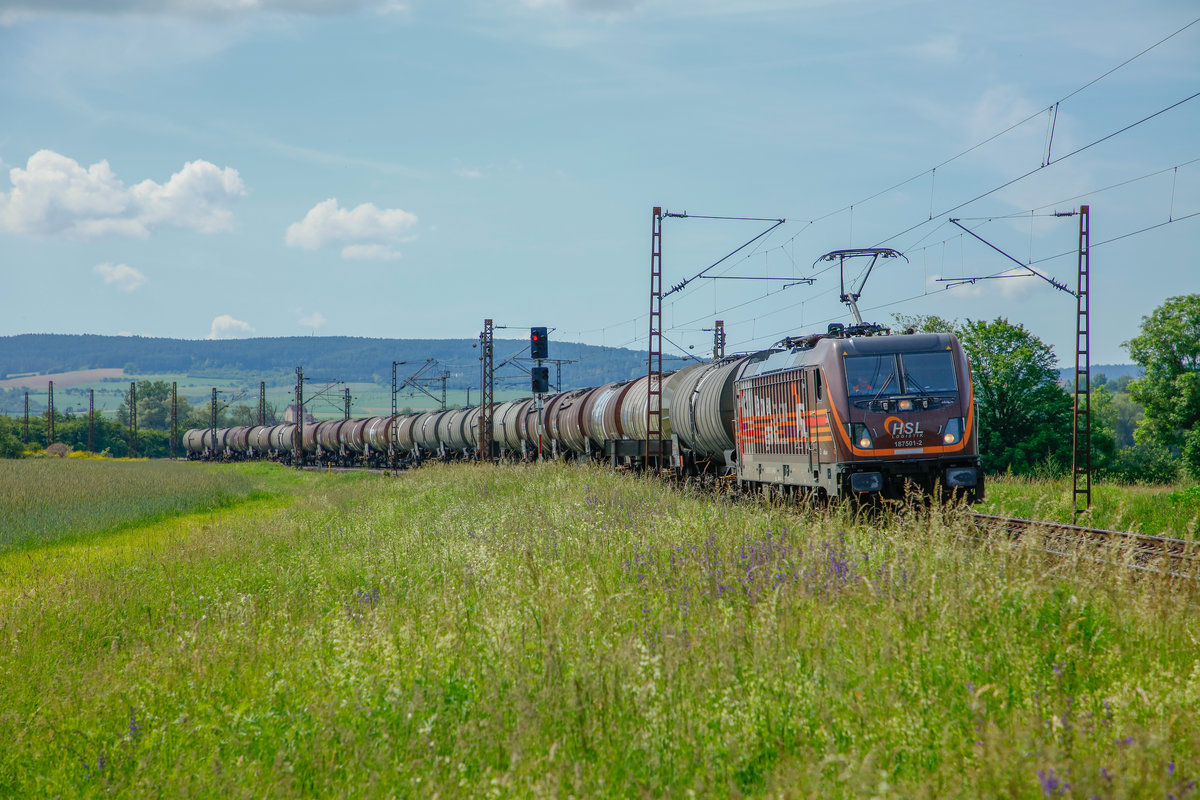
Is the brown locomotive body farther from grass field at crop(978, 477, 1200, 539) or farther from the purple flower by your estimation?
the purple flower

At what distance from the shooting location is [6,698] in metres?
6.75

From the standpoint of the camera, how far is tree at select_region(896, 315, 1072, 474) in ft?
167

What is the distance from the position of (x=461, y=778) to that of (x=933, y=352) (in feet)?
37.4

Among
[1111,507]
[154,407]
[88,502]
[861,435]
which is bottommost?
[154,407]

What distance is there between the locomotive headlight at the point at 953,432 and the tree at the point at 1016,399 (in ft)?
127

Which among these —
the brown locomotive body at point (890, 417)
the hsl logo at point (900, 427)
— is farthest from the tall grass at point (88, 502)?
the hsl logo at point (900, 427)

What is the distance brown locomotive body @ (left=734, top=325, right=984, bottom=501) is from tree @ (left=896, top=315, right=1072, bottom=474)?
38820mm

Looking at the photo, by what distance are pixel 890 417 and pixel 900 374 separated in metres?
0.71

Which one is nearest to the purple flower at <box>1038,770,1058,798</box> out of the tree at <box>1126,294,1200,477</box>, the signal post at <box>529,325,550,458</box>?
the signal post at <box>529,325,550,458</box>

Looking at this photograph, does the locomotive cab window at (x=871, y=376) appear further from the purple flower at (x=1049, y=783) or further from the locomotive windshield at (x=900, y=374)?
the purple flower at (x=1049, y=783)

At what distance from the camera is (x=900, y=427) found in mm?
13555

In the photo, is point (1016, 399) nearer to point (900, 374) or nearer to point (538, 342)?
point (538, 342)

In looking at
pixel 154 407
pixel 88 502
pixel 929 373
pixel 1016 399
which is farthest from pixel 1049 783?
pixel 154 407

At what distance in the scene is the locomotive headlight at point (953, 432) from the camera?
13.6 metres
